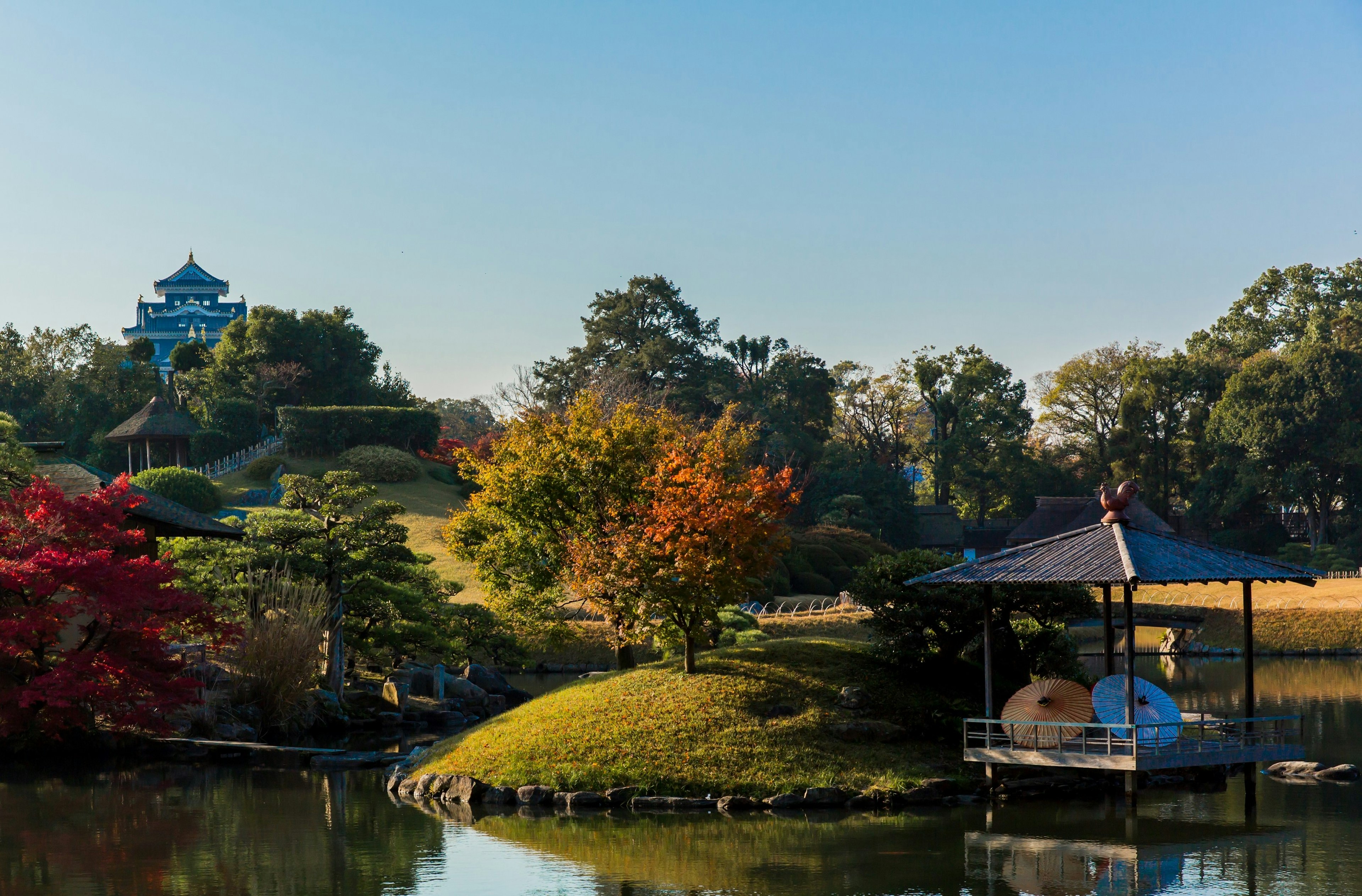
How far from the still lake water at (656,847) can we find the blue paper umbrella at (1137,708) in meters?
0.94

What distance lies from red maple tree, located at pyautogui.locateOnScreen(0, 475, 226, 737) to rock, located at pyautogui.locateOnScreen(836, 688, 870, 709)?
10802mm

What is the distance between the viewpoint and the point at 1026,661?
818 inches

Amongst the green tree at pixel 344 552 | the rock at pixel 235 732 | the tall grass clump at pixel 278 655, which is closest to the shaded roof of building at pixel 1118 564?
the tall grass clump at pixel 278 655

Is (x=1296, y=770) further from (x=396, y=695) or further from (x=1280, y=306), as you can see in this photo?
(x=1280, y=306)

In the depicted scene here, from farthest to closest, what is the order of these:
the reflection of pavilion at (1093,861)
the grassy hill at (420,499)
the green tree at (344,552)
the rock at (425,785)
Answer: the grassy hill at (420,499) < the green tree at (344,552) < the rock at (425,785) < the reflection of pavilion at (1093,861)

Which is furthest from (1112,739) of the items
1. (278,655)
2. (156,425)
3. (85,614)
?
(156,425)

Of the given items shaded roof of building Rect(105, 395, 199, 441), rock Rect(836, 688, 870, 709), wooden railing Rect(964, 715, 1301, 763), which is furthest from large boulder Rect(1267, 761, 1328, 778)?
shaded roof of building Rect(105, 395, 199, 441)

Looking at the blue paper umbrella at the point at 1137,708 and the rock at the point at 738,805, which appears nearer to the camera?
the blue paper umbrella at the point at 1137,708

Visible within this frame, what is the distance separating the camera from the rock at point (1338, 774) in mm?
18656

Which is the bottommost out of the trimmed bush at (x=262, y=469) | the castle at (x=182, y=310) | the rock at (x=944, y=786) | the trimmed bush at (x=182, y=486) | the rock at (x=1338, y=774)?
the rock at (x=1338, y=774)

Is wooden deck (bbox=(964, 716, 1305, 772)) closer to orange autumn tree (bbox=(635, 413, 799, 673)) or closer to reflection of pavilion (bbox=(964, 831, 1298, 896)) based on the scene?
reflection of pavilion (bbox=(964, 831, 1298, 896))

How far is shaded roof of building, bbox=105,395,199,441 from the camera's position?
5541 cm

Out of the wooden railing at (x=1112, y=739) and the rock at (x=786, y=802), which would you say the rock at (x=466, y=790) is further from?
the wooden railing at (x=1112, y=739)

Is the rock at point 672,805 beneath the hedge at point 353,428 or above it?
beneath
